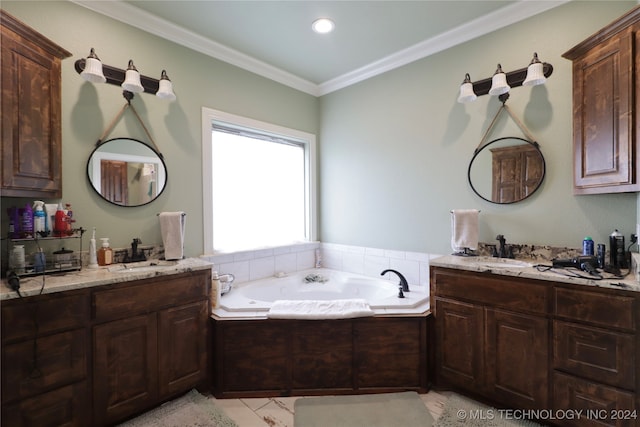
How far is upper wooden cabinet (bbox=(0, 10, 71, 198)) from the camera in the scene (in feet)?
5.13

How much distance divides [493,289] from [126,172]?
2.77 metres

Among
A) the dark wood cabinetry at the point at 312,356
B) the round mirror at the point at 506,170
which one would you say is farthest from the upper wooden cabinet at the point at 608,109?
the dark wood cabinetry at the point at 312,356

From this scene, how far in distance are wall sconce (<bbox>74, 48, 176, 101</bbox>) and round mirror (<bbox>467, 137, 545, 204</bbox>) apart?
2.55m

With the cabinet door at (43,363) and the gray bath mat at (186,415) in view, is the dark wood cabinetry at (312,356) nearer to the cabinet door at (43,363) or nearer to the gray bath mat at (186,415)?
the gray bath mat at (186,415)

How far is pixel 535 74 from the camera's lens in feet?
6.58

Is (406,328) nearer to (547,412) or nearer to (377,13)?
(547,412)

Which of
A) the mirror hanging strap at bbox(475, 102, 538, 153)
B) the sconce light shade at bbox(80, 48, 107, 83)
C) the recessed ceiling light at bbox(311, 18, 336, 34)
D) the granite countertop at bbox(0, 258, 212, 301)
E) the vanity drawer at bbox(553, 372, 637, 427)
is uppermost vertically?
the recessed ceiling light at bbox(311, 18, 336, 34)

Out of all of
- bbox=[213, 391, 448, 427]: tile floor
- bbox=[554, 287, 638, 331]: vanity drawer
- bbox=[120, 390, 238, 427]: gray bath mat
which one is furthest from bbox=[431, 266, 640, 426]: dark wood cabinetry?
bbox=[120, 390, 238, 427]: gray bath mat

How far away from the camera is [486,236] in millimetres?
2441

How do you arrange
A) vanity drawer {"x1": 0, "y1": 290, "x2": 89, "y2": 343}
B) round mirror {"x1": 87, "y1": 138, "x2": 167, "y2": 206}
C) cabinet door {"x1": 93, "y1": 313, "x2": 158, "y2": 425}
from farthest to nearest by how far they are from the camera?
round mirror {"x1": 87, "y1": 138, "x2": 167, "y2": 206} → cabinet door {"x1": 93, "y1": 313, "x2": 158, "y2": 425} → vanity drawer {"x1": 0, "y1": 290, "x2": 89, "y2": 343}

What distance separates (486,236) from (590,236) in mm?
637

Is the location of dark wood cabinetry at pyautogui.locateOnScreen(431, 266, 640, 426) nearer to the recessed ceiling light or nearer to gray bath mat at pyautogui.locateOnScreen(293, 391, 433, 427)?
gray bath mat at pyautogui.locateOnScreen(293, 391, 433, 427)

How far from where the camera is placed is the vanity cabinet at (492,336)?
1.77 metres

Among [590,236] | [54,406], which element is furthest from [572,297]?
[54,406]
